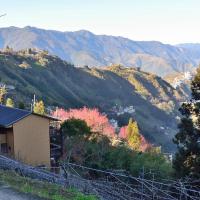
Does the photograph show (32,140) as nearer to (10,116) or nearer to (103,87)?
(10,116)

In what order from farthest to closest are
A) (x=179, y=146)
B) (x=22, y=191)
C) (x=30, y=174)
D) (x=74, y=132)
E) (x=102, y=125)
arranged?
(x=102, y=125) → (x=74, y=132) → (x=179, y=146) → (x=30, y=174) → (x=22, y=191)

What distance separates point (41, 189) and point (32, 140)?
508 inches

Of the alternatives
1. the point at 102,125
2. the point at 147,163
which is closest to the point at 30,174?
the point at 147,163

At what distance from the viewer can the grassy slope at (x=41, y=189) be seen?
304 inches

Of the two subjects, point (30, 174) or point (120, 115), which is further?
point (120, 115)

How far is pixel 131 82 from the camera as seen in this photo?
133 metres

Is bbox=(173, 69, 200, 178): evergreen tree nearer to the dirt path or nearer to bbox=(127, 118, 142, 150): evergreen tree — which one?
the dirt path

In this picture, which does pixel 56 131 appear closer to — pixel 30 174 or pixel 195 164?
pixel 195 164

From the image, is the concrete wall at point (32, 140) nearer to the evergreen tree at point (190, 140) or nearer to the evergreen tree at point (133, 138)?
the evergreen tree at point (190, 140)

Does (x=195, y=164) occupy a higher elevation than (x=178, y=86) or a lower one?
lower

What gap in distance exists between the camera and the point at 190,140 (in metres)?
16.7

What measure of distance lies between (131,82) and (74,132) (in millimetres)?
105102

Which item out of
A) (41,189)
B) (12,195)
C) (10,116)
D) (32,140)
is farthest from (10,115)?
(12,195)

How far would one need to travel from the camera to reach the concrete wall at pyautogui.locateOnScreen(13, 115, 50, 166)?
20516 millimetres
